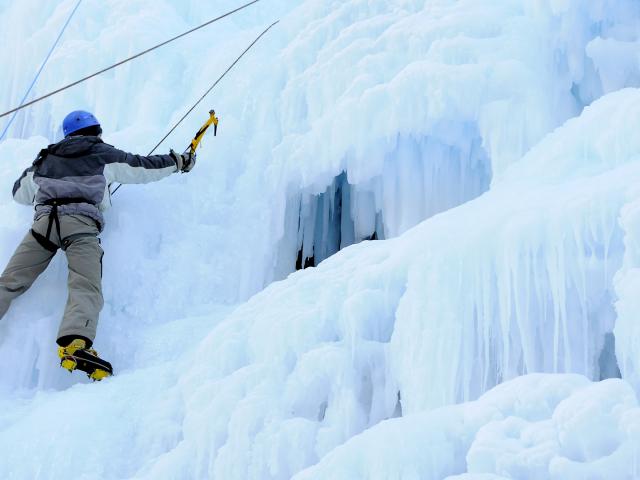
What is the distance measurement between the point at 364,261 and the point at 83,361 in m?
1.48

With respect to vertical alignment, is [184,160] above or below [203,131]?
below

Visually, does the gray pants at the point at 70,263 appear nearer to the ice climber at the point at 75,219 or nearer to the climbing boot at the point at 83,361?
the ice climber at the point at 75,219

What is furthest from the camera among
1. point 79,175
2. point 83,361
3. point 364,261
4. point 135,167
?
point 135,167

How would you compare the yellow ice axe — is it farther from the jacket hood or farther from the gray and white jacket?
the jacket hood

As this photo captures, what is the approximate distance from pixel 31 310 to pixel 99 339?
39 cm

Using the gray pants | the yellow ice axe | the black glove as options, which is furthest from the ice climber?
the yellow ice axe

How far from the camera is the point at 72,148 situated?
416 centimetres

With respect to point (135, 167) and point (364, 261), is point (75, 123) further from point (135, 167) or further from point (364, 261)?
point (364, 261)

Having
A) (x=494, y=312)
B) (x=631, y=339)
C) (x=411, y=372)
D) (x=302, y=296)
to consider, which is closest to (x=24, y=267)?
(x=302, y=296)

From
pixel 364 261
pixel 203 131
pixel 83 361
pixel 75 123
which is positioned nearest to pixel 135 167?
pixel 75 123

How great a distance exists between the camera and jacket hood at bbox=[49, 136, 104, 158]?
414 cm

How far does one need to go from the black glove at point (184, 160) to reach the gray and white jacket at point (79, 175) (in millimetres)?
197

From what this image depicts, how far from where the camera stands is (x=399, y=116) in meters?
4.36

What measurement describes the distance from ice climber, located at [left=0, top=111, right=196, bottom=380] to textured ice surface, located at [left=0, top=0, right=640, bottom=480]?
16 centimetres
